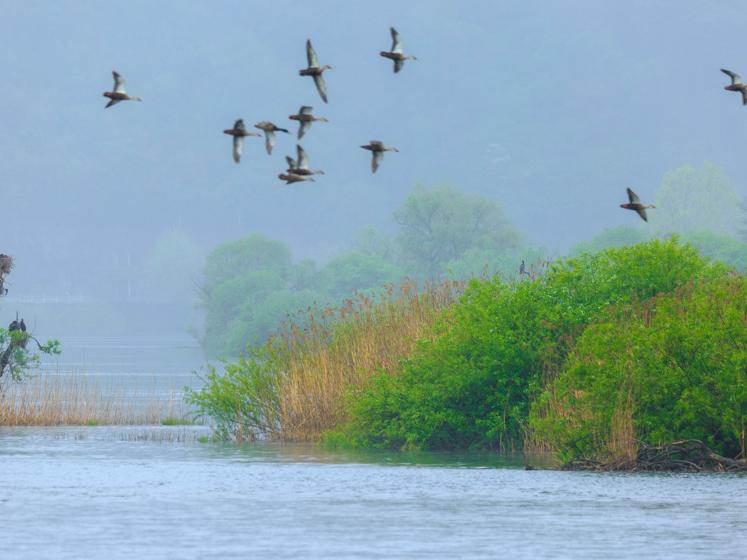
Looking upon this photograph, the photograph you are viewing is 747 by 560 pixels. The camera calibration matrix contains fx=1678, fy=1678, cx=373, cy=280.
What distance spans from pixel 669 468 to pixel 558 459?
218 centimetres

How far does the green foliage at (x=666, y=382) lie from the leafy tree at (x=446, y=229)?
11954 cm

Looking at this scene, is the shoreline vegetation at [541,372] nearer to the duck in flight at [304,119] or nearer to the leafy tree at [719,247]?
the duck in flight at [304,119]

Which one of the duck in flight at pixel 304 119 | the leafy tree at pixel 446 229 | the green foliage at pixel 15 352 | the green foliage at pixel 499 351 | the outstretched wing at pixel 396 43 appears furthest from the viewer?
the leafy tree at pixel 446 229

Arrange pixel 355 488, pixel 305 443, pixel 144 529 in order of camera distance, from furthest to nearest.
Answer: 1. pixel 305 443
2. pixel 355 488
3. pixel 144 529

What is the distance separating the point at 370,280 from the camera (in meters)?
147

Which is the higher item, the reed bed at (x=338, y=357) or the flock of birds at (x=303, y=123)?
the flock of birds at (x=303, y=123)

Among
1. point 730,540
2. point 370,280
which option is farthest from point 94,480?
point 370,280

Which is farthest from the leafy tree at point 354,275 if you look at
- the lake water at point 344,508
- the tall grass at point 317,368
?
the lake water at point 344,508

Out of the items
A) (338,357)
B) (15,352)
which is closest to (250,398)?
(338,357)

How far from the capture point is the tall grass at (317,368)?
37.6 meters

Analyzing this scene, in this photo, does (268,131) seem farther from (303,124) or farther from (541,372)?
(541,372)

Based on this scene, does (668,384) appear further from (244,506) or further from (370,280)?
(370,280)

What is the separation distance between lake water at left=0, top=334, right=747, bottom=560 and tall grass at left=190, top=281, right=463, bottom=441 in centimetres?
221

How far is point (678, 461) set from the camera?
96.4 ft
